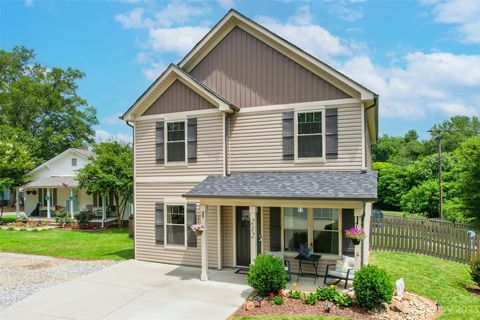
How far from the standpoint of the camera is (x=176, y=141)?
43.5 ft

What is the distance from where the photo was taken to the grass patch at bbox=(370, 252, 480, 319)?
8820 millimetres

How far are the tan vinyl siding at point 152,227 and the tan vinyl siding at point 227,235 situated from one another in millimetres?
1069

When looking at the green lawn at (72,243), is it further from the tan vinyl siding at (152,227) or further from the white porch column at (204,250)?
the white porch column at (204,250)

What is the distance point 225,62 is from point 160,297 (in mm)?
8430

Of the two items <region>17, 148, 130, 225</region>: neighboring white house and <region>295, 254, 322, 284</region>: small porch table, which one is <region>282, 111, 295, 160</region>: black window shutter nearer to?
<region>295, 254, 322, 284</region>: small porch table

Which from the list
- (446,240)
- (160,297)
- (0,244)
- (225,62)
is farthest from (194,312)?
(0,244)

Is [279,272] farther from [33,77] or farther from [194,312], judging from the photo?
[33,77]

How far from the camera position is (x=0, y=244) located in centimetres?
1794

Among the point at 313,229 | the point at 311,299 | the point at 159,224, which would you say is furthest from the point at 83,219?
the point at 311,299

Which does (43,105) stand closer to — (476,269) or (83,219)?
(83,219)

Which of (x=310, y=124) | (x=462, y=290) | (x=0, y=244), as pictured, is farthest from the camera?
(x=0, y=244)

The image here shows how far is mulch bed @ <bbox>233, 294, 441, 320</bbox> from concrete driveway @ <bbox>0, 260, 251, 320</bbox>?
0.59 m

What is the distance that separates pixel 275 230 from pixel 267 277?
2804mm

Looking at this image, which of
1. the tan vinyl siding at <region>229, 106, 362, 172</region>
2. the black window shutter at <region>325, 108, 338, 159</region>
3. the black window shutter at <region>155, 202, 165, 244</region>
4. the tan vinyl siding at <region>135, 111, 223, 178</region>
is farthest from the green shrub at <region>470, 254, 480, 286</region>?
the black window shutter at <region>155, 202, 165, 244</region>
